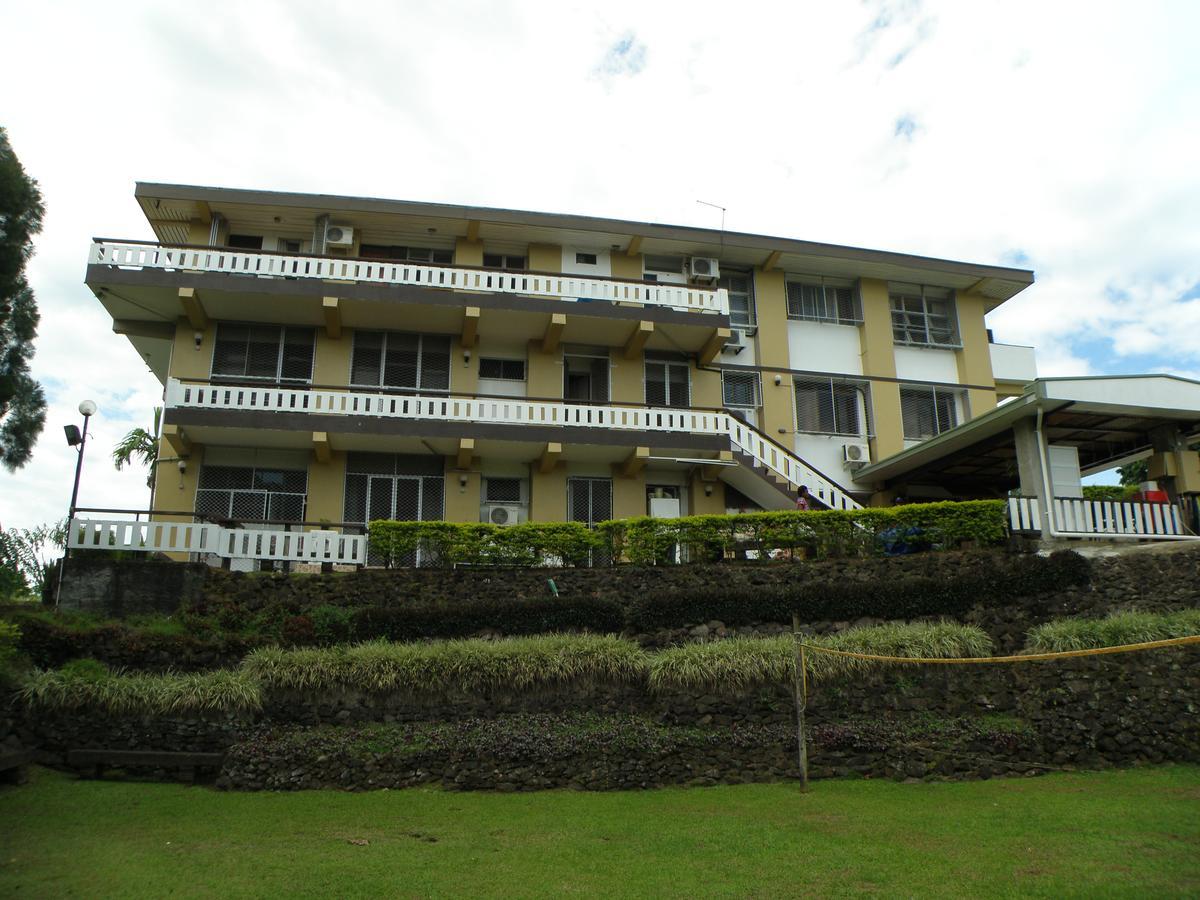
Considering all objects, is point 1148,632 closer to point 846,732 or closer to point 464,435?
point 846,732

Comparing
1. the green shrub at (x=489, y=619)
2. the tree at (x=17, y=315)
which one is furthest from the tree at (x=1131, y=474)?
the tree at (x=17, y=315)

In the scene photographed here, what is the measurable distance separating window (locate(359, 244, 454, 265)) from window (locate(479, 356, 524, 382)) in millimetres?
2895

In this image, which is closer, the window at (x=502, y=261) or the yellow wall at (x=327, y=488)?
the yellow wall at (x=327, y=488)

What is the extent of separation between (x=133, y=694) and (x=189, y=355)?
11.5 m

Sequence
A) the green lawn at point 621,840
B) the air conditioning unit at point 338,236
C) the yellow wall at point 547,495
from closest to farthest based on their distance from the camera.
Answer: the green lawn at point 621,840 < the yellow wall at point 547,495 < the air conditioning unit at point 338,236

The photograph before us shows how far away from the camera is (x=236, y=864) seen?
28.5 ft

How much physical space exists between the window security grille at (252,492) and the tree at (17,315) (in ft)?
13.6

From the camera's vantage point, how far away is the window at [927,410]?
85.7ft

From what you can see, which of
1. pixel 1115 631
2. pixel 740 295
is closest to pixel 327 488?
pixel 740 295

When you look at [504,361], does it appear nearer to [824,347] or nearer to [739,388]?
[739,388]

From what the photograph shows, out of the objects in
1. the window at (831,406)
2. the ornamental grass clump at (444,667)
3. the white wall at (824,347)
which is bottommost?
the ornamental grass clump at (444,667)

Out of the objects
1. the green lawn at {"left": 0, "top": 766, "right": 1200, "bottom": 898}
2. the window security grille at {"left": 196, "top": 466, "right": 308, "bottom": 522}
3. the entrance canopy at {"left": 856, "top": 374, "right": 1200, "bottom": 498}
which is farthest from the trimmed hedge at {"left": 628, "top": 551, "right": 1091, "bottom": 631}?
the window security grille at {"left": 196, "top": 466, "right": 308, "bottom": 522}

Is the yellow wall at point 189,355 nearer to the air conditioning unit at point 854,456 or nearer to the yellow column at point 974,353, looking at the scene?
the air conditioning unit at point 854,456

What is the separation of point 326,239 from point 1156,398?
18921 mm
